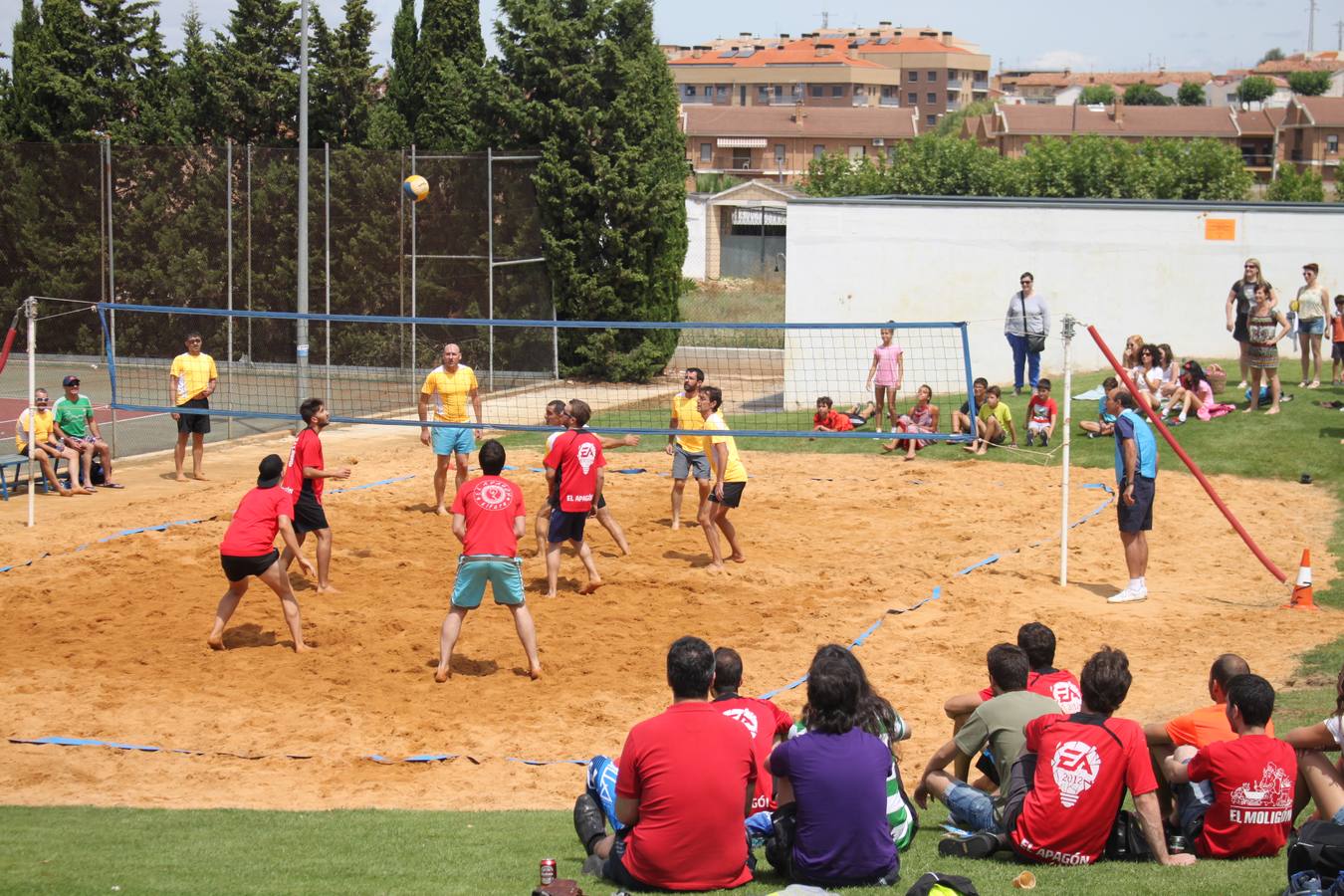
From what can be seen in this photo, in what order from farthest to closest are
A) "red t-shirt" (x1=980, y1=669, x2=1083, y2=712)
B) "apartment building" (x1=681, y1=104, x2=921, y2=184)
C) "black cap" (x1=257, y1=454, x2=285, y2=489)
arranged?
"apartment building" (x1=681, y1=104, x2=921, y2=184) < "black cap" (x1=257, y1=454, x2=285, y2=489) < "red t-shirt" (x1=980, y1=669, x2=1083, y2=712)

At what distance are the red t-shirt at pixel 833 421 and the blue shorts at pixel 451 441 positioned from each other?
6.52m

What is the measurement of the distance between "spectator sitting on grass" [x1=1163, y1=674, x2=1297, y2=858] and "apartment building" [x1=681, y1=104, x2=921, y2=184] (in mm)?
92440

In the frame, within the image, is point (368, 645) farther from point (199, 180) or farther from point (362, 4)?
point (362, 4)

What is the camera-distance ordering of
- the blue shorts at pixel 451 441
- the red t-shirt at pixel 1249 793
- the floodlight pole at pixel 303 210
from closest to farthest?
the red t-shirt at pixel 1249 793, the blue shorts at pixel 451 441, the floodlight pole at pixel 303 210

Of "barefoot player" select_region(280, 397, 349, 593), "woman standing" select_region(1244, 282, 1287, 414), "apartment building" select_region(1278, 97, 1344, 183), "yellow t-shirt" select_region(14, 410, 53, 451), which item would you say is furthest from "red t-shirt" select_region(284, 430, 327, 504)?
"apartment building" select_region(1278, 97, 1344, 183)

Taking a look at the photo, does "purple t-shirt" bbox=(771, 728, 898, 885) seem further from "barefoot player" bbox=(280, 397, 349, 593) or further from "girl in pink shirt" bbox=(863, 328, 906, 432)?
"girl in pink shirt" bbox=(863, 328, 906, 432)

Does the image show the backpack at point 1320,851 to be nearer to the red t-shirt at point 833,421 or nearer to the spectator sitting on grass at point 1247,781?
the spectator sitting on grass at point 1247,781

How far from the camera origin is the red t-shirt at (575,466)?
38.8ft

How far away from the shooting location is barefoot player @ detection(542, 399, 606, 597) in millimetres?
11836

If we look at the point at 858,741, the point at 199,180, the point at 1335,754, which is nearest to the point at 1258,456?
the point at 1335,754

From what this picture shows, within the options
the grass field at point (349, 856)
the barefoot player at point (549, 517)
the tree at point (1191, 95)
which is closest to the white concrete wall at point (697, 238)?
the barefoot player at point (549, 517)

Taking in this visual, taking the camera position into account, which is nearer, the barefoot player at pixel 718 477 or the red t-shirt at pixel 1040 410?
the barefoot player at pixel 718 477

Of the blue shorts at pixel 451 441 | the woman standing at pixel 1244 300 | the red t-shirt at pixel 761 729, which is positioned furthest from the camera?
the woman standing at pixel 1244 300

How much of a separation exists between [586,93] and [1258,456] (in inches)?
561
